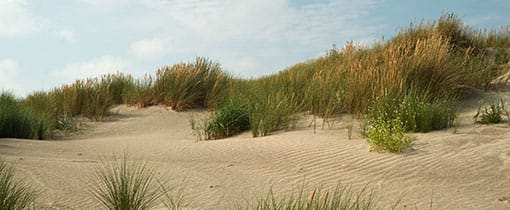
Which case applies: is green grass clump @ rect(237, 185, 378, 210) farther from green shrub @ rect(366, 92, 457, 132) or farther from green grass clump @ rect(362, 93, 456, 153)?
green shrub @ rect(366, 92, 457, 132)

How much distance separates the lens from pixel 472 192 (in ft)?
18.2

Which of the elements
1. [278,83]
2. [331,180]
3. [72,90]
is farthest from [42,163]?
[72,90]

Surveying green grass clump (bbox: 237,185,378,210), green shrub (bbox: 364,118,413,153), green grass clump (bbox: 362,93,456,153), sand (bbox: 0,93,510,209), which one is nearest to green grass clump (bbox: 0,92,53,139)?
sand (bbox: 0,93,510,209)

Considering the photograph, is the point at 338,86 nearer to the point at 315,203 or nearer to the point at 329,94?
the point at 329,94

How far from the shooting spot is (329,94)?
968 cm

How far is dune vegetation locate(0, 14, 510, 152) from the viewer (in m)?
8.00

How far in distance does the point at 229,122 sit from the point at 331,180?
376 centimetres

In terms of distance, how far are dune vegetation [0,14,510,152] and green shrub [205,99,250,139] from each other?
0.7 inches

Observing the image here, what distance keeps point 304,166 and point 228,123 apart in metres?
3.15

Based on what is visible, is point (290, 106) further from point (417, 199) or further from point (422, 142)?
point (417, 199)

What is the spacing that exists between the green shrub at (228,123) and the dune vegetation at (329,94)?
0.06ft

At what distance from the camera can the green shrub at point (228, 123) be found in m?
9.48

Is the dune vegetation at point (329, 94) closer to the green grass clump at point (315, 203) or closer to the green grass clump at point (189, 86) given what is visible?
the green grass clump at point (189, 86)

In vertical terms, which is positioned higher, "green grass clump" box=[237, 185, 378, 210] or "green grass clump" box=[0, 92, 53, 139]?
"green grass clump" box=[0, 92, 53, 139]
